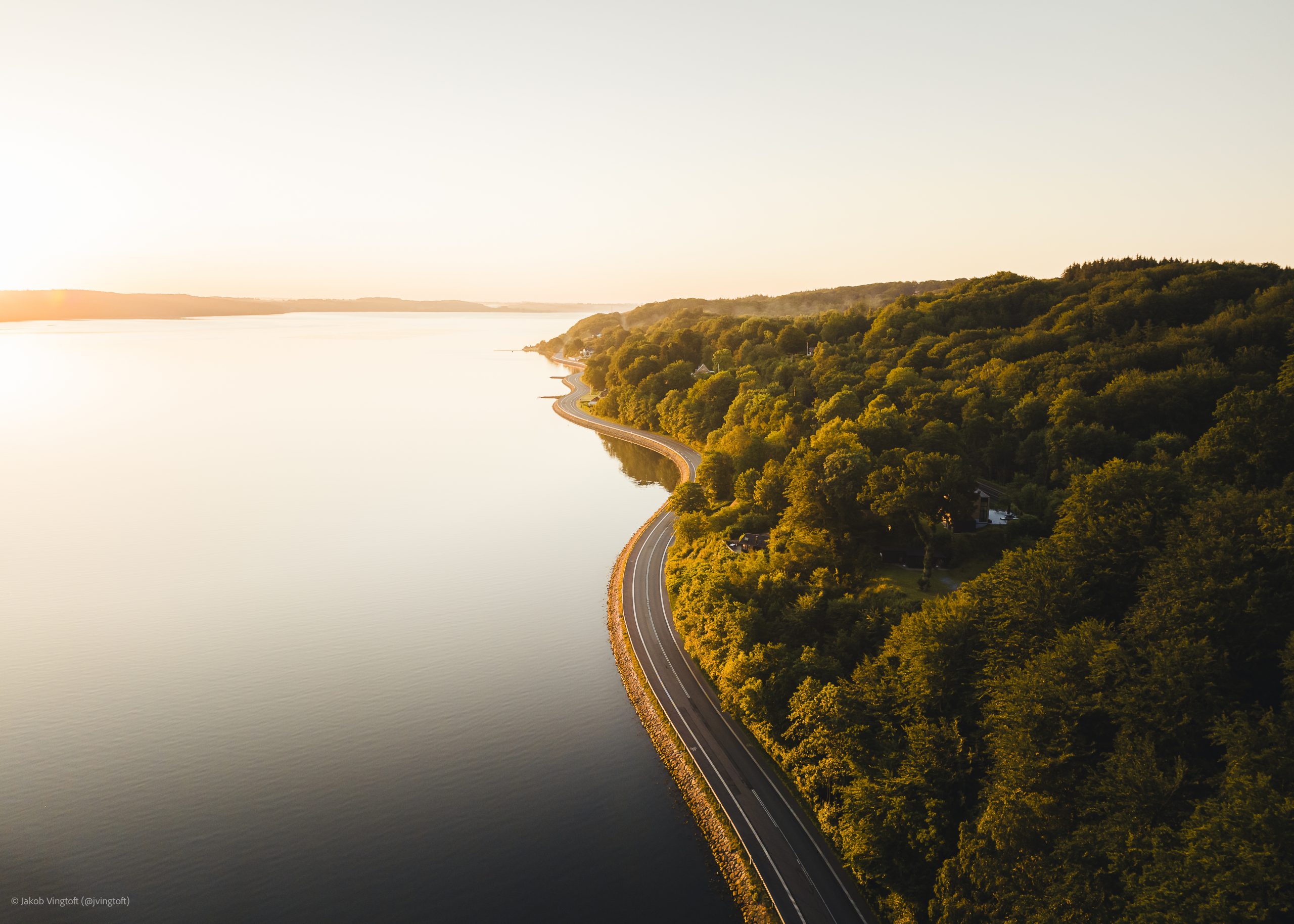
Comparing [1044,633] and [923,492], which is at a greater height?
[923,492]

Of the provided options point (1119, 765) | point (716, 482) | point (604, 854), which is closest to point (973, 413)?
point (716, 482)

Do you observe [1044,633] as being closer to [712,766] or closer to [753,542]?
[712,766]

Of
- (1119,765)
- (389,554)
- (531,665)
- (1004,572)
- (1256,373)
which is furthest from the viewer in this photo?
(389,554)

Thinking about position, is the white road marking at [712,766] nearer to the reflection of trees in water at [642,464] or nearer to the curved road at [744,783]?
the curved road at [744,783]

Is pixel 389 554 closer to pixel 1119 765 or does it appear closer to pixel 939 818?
pixel 939 818

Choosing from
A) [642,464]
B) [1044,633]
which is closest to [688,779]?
[1044,633]

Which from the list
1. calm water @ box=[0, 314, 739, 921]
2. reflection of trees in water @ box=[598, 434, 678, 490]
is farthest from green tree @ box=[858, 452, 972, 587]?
reflection of trees in water @ box=[598, 434, 678, 490]
